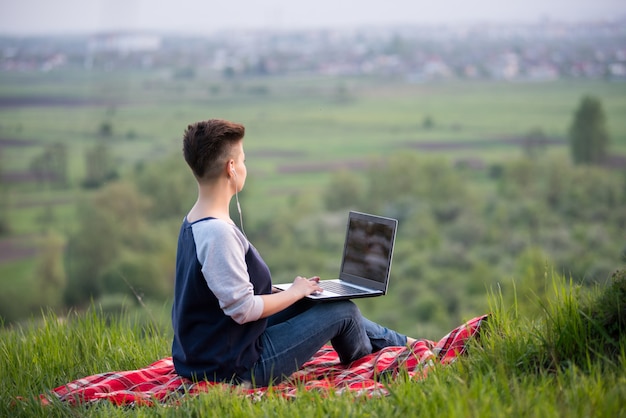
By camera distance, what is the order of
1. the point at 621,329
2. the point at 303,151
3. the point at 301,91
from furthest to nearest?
the point at 301,91 < the point at 303,151 < the point at 621,329

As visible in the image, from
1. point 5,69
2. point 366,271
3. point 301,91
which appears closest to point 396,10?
point 301,91

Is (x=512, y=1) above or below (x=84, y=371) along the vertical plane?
above

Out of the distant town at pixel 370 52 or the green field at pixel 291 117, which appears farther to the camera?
the distant town at pixel 370 52

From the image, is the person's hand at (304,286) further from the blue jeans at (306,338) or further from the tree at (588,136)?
the tree at (588,136)

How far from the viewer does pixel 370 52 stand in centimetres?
8788

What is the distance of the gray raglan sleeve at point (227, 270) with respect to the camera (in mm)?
3145

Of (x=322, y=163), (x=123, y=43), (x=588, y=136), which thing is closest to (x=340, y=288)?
(x=588, y=136)

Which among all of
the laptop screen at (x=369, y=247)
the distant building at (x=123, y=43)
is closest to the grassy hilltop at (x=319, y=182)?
the distant building at (x=123, y=43)

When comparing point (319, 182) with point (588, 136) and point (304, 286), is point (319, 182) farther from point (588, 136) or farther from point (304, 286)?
point (304, 286)

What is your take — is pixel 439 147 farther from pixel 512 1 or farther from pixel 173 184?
pixel 512 1

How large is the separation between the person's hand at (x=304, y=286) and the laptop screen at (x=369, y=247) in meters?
0.38

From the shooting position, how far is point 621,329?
3.12 meters

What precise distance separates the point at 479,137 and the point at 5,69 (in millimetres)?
41736

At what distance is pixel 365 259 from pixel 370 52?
86135 mm
